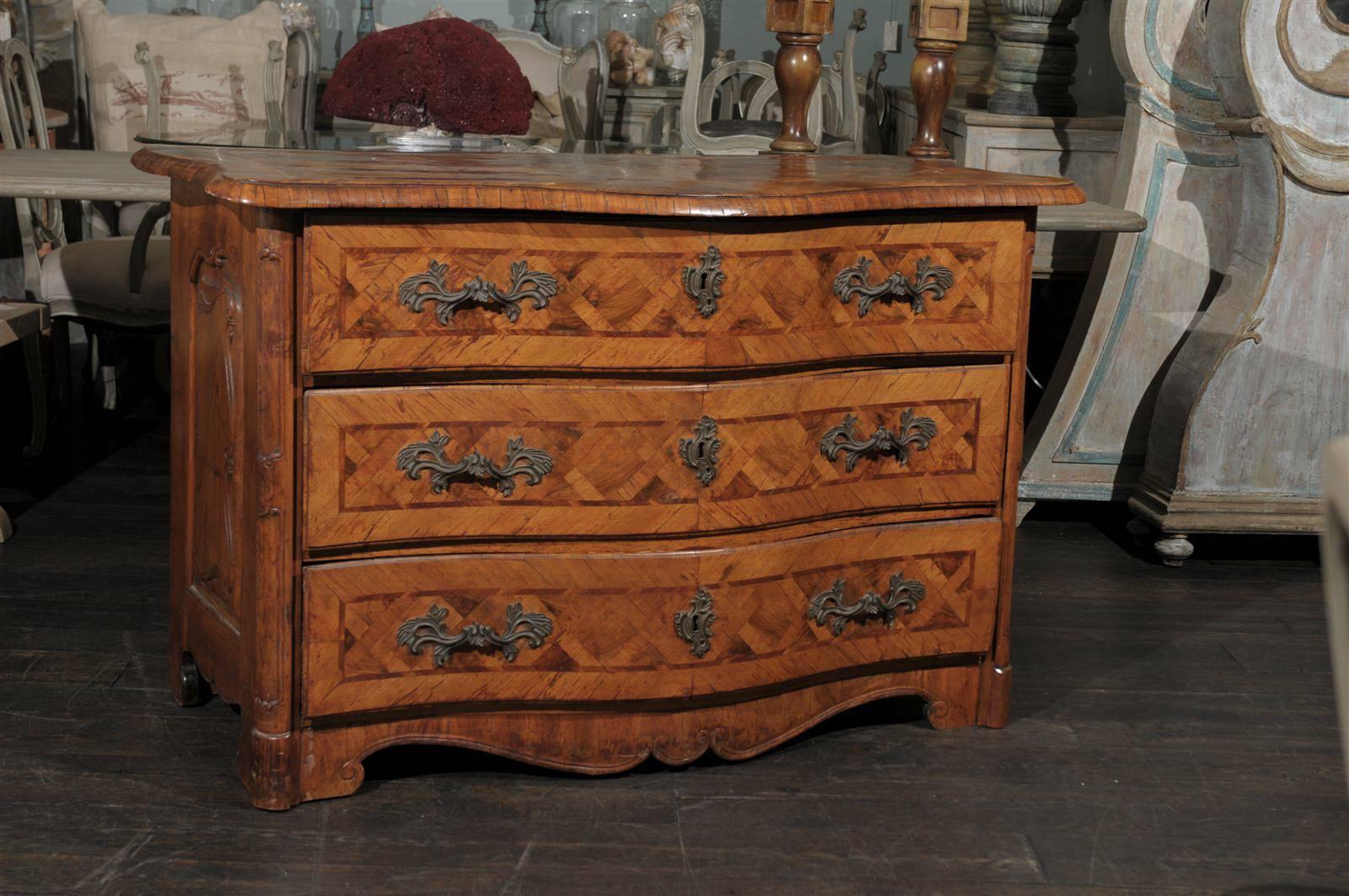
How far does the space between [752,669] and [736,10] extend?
588 cm

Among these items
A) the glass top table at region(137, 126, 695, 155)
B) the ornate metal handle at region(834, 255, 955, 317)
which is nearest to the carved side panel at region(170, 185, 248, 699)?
the glass top table at region(137, 126, 695, 155)

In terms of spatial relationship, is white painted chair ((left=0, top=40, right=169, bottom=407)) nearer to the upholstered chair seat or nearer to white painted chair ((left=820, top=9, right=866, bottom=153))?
the upholstered chair seat

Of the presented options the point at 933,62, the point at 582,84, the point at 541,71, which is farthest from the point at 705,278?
the point at 541,71

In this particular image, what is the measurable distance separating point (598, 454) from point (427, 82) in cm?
109

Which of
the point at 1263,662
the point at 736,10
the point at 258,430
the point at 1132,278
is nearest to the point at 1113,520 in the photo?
the point at 1132,278

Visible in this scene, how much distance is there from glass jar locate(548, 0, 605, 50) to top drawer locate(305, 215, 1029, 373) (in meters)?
5.34

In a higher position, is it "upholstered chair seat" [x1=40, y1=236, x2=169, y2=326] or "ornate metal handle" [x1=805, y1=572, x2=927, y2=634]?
"upholstered chair seat" [x1=40, y1=236, x2=169, y2=326]

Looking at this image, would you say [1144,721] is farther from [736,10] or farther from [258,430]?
[736,10]

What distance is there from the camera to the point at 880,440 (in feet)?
7.91

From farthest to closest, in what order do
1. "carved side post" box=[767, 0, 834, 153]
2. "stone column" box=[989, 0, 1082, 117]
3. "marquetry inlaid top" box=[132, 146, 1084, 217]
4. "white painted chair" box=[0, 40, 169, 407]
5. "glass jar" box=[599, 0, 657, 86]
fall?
1. "glass jar" box=[599, 0, 657, 86]
2. "stone column" box=[989, 0, 1082, 117]
3. "white painted chair" box=[0, 40, 169, 407]
4. "carved side post" box=[767, 0, 834, 153]
5. "marquetry inlaid top" box=[132, 146, 1084, 217]

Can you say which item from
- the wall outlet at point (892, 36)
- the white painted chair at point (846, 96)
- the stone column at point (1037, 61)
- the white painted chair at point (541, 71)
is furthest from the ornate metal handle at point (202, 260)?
the wall outlet at point (892, 36)

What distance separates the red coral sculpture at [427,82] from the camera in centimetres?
299

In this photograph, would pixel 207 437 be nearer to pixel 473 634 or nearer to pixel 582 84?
pixel 473 634

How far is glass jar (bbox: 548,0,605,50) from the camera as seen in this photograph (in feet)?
24.2
